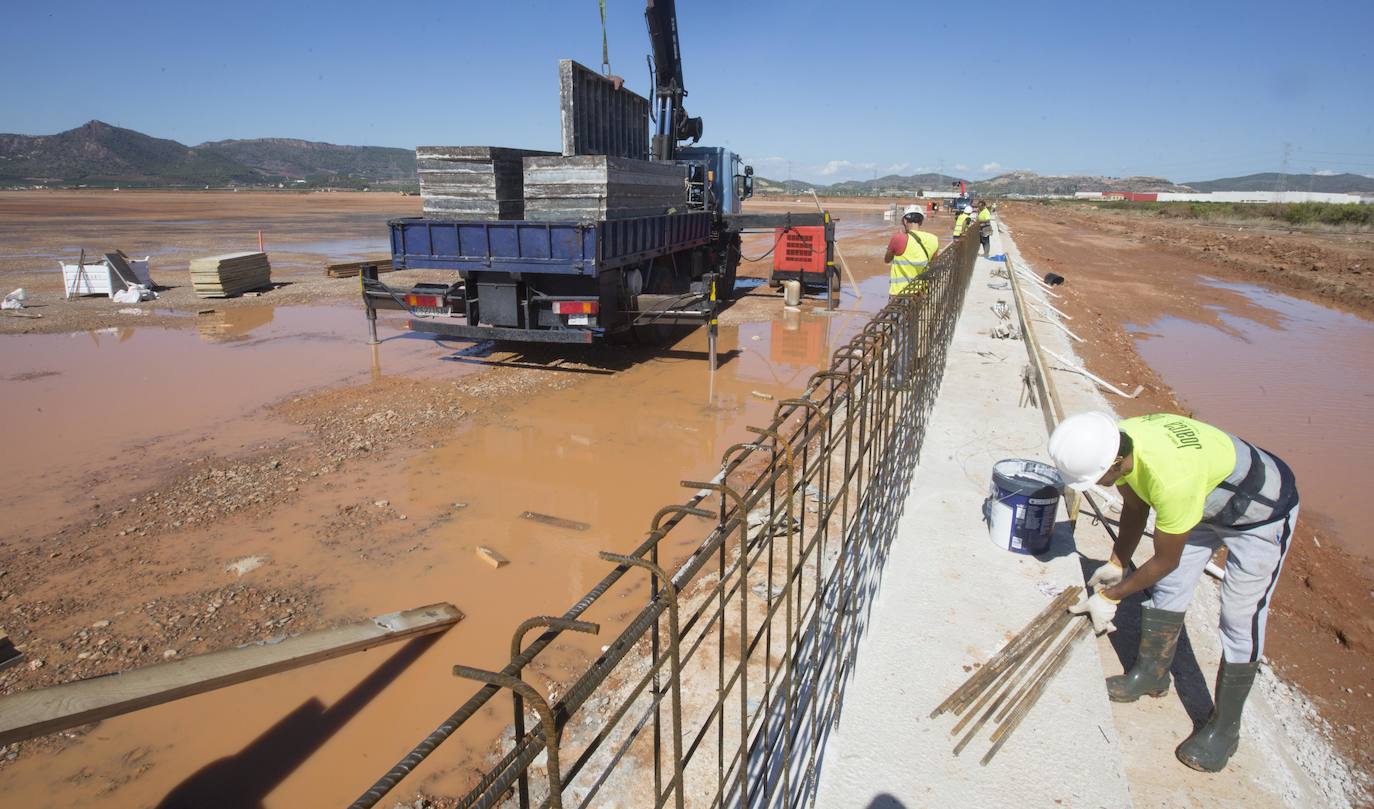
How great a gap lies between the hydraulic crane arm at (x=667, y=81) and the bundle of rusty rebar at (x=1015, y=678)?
11.8 meters

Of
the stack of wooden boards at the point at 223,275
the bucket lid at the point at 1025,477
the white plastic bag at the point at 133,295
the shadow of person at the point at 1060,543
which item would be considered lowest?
the shadow of person at the point at 1060,543

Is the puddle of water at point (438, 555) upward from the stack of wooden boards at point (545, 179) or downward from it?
downward

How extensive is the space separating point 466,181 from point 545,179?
1.00 metres

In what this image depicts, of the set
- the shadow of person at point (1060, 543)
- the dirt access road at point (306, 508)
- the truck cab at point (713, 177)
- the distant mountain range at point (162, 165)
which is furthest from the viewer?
the distant mountain range at point (162, 165)

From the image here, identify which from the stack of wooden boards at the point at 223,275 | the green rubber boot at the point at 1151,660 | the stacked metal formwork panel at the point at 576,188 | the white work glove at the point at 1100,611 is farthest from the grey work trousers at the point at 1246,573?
the stack of wooden boards at the point at 223,275

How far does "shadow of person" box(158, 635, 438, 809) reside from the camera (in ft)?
10.1

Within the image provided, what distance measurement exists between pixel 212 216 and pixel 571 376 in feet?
135

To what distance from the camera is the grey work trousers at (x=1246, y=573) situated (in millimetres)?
3057

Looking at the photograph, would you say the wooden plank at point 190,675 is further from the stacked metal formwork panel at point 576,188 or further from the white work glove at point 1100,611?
the stacked metal formwork panel at point 576,188

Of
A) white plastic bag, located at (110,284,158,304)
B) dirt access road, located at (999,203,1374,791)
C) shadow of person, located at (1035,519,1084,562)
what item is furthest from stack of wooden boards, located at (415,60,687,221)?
white plastic bag, located at (110,284,158,304)

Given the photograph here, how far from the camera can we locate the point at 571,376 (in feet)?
30.8

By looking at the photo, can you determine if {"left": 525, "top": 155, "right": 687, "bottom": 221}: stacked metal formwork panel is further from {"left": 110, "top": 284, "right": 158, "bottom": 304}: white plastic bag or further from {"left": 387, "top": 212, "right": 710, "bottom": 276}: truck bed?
{"left": 110, "top": 284, "right": 158, "bottom": 304}: white plastic bag

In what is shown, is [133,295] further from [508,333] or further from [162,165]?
[162,165]

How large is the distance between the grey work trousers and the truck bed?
6.33m
